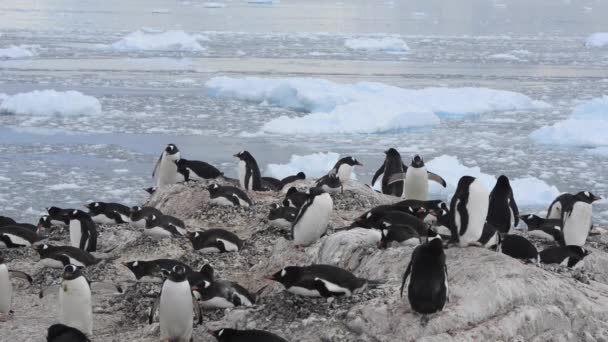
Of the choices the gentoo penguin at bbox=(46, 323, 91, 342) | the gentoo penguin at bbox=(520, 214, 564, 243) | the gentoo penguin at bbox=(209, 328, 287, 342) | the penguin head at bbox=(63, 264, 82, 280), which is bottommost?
the gentoo penguin at bbox=(520, 214, 564, 243)

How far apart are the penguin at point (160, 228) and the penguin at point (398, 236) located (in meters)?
2.27

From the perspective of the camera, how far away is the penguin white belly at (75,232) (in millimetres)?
7293

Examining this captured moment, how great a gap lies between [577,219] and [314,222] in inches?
92.6

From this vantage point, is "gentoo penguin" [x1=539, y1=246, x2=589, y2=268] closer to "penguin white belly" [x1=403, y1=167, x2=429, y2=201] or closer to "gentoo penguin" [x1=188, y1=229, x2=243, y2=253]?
"gentoo penguin" [x1=188, y1=229, x2=243, y2=253]

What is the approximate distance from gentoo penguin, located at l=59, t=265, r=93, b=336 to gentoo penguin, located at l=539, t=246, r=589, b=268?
128 inches

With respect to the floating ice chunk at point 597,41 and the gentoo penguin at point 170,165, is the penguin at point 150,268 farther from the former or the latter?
the floating ice chunk at point 597,41

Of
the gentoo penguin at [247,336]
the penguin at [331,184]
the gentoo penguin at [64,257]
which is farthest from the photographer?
the penguin at [331,184]

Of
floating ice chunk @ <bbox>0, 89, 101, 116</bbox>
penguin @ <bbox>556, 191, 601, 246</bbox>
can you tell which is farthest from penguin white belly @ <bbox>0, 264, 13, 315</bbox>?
floating ice chunk @ <bbox>0, 89, 101, 116</bbox>

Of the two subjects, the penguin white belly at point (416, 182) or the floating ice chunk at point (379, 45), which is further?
the floating ice chunk at point (379, 45)

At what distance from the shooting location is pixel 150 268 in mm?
6160

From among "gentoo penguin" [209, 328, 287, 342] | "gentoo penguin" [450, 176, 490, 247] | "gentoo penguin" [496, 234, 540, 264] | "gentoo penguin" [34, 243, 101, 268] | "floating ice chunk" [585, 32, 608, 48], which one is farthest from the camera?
"floating ice chunk" [585, 32, 608, 48]

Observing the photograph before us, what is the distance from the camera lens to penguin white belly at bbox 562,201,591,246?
280 inches

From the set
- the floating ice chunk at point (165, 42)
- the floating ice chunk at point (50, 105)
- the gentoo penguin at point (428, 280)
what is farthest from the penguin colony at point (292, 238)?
the floating ice chunk at point (165, 42)

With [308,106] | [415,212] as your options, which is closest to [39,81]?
[308,106]
